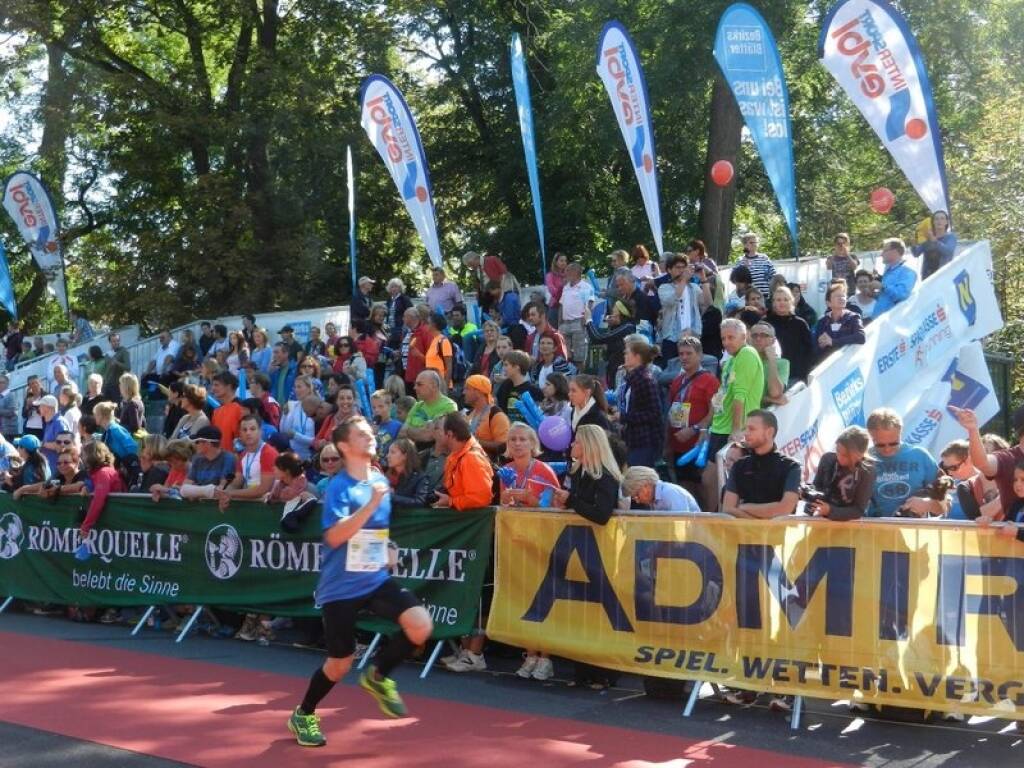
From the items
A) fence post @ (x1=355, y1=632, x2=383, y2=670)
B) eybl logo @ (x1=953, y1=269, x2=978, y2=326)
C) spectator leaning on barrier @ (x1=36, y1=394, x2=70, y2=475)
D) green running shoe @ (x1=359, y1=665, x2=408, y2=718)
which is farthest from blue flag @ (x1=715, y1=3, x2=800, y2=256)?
green running shoe @ (x1=359, y1=665, x2=408, y2=718)

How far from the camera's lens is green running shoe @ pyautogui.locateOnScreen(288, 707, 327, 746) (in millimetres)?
7668

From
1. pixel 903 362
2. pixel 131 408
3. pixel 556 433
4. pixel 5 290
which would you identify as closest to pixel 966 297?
pixel 903 362

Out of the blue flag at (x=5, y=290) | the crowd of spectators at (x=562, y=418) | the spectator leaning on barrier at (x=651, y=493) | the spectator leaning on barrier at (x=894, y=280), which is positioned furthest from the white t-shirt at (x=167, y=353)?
the spectator leaning on barrier at (x=651, y=493)

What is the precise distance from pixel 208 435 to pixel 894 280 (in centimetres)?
760

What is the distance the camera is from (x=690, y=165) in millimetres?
30766

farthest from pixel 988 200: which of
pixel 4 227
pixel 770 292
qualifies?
pixel 4 227

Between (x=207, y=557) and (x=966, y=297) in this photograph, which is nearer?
(x=207, y=557)

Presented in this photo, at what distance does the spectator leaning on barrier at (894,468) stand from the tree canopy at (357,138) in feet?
65.6

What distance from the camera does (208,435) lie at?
13.0 m

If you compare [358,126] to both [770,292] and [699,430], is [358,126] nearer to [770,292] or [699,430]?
[770,292]

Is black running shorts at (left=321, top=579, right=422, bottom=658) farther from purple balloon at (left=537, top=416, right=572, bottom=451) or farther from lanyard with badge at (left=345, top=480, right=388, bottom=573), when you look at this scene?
purple balloon at (left=537, top=416, right=572, bottom=451)

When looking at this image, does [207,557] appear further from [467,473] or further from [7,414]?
[7,414]

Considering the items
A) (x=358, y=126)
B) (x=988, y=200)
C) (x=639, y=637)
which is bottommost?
(x=639, y=637)

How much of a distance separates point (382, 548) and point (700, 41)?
21602 mm
